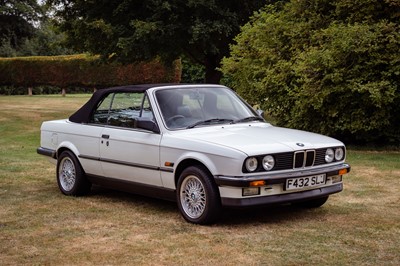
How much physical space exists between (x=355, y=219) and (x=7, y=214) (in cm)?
409

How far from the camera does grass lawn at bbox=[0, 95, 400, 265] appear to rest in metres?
5.48

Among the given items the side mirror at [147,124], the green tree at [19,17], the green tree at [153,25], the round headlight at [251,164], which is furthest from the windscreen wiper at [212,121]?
the green tree at [19,17]

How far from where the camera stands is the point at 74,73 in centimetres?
4747

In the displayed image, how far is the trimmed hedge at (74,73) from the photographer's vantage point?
4591cm

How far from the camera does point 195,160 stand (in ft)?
22.4

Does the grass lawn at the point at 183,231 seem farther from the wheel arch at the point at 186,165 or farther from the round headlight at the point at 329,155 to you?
the round headlight at the point at 329,155

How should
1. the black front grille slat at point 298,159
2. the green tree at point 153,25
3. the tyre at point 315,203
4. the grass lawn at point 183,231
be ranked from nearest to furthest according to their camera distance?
the grass lawn at point 183,231, the black front grille slat at point 298,159, the tyre at point 315,203, the green tree at point 153,25

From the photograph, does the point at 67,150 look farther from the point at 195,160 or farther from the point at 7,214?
the point at 195,160

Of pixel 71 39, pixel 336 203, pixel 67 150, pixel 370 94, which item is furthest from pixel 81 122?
pixel 71 39

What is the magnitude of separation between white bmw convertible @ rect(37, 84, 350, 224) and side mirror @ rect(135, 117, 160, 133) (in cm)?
1

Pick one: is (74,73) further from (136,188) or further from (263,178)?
(263,178)

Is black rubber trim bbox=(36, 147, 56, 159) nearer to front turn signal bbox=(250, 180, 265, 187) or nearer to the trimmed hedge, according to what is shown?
front turn signal bbox=(250, 180, 265, 187)

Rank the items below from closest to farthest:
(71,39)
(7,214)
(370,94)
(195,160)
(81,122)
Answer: (195,160) < (7,214) < (81,122) < (370,94) < (71,39)

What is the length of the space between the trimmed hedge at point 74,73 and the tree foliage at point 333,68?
97.2 feet
